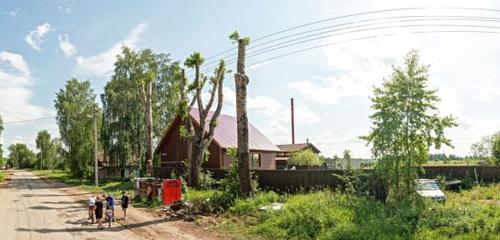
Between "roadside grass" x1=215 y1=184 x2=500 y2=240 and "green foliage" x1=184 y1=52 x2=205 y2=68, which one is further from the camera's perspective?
"green foliage" x1=184 y1=52 x2=205 y2=68

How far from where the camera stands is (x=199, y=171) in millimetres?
28641

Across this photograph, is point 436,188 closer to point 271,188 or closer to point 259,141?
point 271,188

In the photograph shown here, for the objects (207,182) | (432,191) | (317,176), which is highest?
(317,176)

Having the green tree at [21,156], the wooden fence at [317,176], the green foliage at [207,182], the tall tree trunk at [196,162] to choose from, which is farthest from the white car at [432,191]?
the green tree at [21,156]

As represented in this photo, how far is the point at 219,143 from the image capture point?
3709 centimetres

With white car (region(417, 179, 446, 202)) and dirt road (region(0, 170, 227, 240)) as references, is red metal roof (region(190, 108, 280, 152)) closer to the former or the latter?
dirt road (region(0, 170, 227, 240))

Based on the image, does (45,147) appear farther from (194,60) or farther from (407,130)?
(407,130)

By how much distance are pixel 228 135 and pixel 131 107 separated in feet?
41.8

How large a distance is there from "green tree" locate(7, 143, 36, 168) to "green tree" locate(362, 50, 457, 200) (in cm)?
14890

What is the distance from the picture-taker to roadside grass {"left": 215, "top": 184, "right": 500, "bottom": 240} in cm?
1123

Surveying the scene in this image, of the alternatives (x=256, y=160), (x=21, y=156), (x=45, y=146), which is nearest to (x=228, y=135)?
(x=256, y=160)

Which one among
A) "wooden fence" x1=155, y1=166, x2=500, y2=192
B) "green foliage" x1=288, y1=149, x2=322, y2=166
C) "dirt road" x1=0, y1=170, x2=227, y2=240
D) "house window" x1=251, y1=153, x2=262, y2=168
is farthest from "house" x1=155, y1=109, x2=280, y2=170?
"dirt road" x1=0, y1=170, x2=227, y2=240

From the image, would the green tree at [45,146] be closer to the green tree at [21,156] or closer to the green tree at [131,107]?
the green tree at [21,156]

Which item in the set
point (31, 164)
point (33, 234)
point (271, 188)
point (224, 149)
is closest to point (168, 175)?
point (224, 149)
